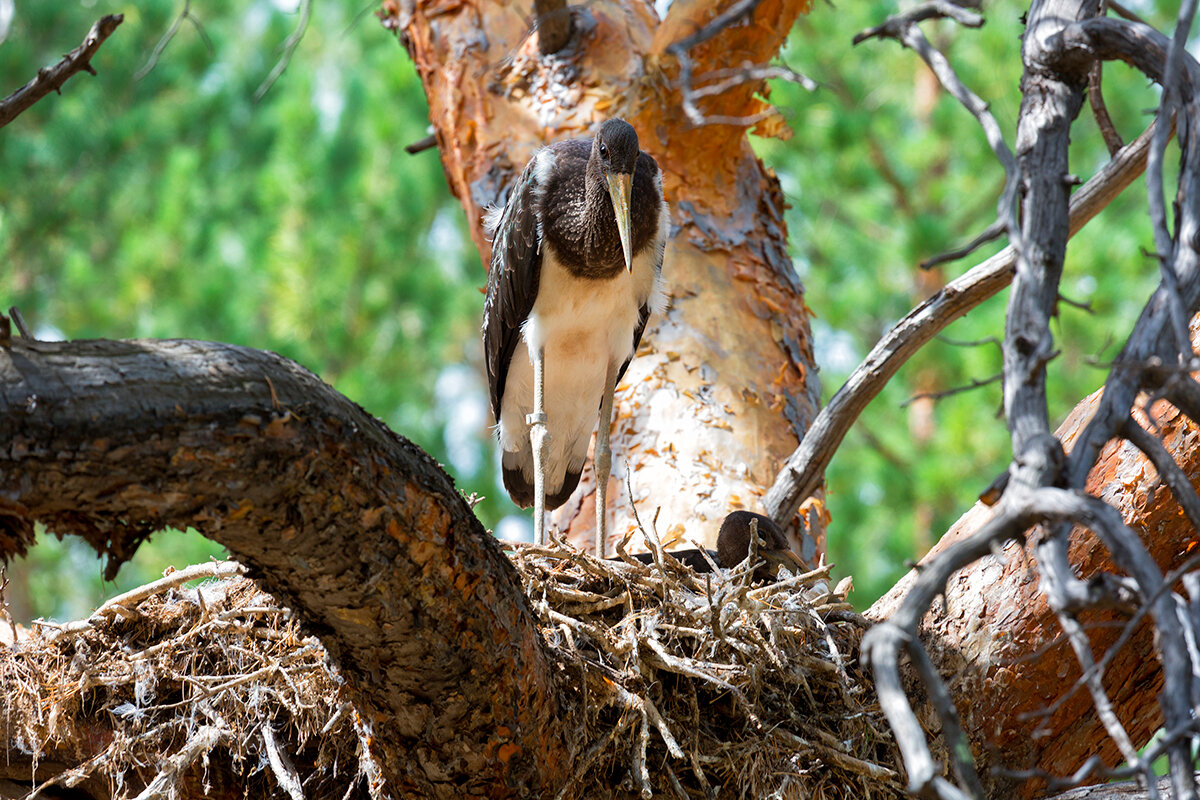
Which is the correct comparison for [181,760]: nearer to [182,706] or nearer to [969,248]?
[182,706]

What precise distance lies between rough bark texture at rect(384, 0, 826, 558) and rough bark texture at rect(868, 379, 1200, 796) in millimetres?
1461

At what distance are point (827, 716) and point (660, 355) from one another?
2.06 meters

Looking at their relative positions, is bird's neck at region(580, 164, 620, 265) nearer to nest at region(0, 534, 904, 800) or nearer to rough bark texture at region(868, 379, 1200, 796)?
nest at region(0, 534, 904, 800)

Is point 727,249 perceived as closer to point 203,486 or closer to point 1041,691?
point 1041,691

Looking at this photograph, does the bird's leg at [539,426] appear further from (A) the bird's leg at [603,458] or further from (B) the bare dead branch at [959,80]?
(B) the bare dead branch at [959,80]

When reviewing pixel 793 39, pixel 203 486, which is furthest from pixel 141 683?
pixel 793 39

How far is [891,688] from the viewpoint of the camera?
4.10 feet

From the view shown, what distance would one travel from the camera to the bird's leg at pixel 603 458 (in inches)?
171

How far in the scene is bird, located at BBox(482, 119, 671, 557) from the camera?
13.8ft

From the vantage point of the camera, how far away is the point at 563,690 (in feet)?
8.36

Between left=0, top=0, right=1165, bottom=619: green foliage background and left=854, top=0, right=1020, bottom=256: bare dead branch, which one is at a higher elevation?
left=0, top=0, right=1165, bottom=619: green foliage background

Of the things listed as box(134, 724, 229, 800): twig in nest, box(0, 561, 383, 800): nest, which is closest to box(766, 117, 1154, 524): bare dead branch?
box(0, 561, 383, 800): nest

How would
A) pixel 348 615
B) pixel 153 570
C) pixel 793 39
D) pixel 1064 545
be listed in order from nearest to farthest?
1. pixel 1064 545
2. pixel 348 615
3. pixel 153 570
4. pixel 793 39

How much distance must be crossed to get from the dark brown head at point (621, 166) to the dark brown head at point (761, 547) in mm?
886
